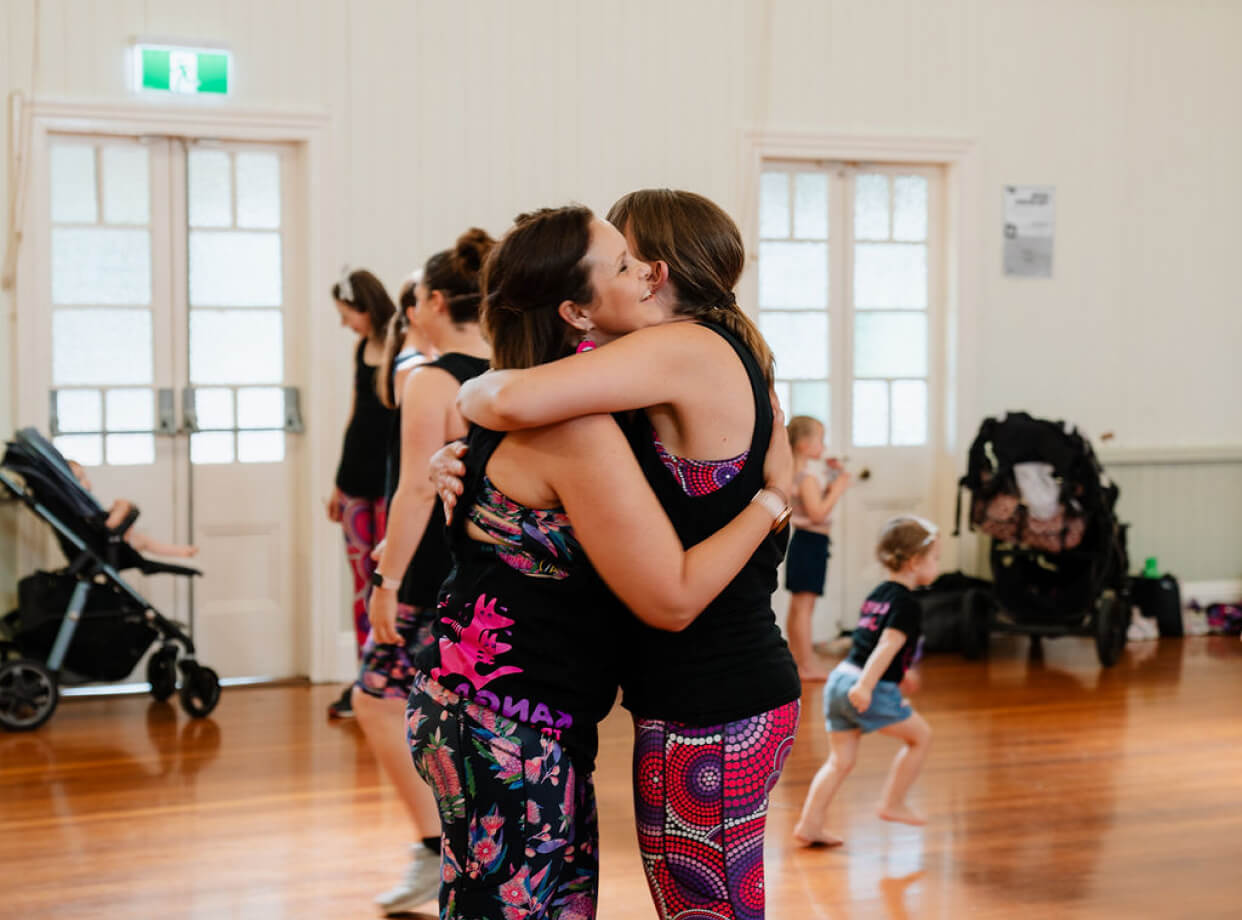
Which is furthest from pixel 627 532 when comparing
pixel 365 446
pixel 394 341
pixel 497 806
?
pixel 365 446

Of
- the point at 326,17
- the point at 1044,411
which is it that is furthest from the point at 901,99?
the point at 326,17

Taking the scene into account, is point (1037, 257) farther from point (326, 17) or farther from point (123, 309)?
point (123, 309)

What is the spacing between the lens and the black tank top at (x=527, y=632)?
1.72 metres

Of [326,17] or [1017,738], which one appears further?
[326,17]

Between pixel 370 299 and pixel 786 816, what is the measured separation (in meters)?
2.44

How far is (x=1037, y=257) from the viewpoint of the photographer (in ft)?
22.4

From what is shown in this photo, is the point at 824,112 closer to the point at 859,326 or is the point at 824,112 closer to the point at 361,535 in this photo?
the point at 859,326

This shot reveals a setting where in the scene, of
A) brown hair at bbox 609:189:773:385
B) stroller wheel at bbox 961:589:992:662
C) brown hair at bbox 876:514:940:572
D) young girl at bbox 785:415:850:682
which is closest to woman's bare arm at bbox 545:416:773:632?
brown hair at bbox 609:189:773:385

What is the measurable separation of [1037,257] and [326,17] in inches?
138

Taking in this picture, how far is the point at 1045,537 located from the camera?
6109 millimetres

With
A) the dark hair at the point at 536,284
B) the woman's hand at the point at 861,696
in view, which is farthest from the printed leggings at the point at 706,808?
the woman's hand at the point at 861,696

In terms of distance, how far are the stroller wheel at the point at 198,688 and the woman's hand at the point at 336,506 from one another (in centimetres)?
72

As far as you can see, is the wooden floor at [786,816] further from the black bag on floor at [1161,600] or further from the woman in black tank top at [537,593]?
the woman in black tank top at [537,593]

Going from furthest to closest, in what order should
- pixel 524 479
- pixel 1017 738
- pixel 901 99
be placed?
pixel 901 99, pixel 1017 738, pixel 524 479
